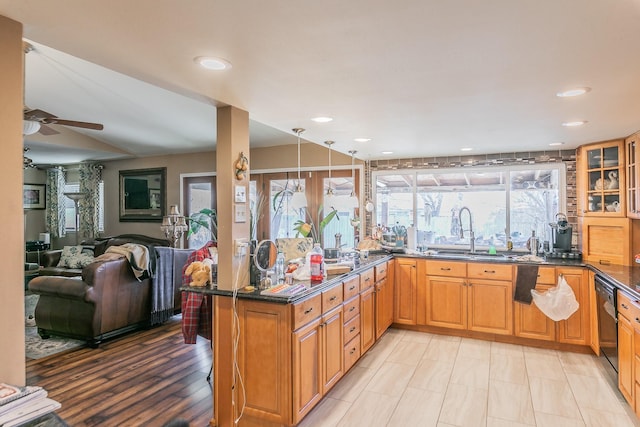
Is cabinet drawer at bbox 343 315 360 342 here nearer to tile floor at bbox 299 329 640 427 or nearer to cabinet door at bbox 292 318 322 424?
tile floor at bbox 299 329 640 427

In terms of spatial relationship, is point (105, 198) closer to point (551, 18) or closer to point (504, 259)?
point (504, 259)

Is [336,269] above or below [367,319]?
above

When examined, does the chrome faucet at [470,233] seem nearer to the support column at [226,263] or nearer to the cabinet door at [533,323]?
the cabinet door at [533,323]

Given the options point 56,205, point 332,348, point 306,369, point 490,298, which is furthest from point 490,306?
point 56,205

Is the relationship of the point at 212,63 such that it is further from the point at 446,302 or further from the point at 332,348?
the point at 446,302

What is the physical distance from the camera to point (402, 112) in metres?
2.72

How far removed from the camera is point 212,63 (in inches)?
69.7

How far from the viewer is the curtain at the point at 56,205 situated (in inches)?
306

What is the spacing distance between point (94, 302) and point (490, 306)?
4203mm

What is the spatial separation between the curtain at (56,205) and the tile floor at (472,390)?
7236mm

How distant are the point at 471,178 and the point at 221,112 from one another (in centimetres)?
348

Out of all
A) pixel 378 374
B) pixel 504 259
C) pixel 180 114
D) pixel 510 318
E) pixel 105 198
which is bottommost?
pixel 378 374

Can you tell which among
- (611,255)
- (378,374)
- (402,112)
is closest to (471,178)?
Answer: (611,255)

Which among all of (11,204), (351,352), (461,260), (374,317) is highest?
(11,204)
